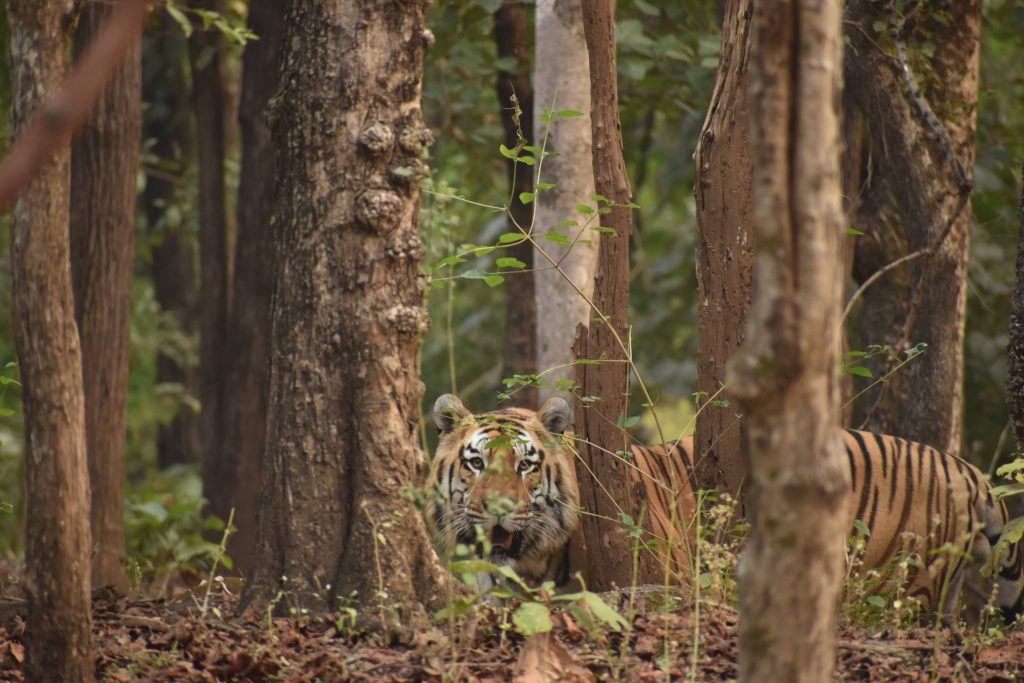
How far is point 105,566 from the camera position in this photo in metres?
7.12

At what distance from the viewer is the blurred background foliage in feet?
26.2

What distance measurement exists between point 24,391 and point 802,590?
2081 mm

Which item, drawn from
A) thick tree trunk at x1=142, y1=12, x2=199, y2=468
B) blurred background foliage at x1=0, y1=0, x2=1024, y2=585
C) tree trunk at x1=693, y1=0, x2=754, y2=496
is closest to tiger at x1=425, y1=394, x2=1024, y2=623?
tree trunk at x1=693, y1=0, x2=754, y2=496

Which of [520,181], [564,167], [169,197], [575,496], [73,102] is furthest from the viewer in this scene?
[169,197]

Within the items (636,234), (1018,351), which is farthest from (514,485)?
(636,234)

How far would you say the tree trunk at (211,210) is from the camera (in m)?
9.52

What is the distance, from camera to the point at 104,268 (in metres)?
7.13

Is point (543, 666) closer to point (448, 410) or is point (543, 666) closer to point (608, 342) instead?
point (608, 342)

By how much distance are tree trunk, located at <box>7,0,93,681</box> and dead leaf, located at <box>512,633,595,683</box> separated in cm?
124

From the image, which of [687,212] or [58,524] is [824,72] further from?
[687,212]

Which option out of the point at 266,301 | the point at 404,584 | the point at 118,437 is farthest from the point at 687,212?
the point at 404,584

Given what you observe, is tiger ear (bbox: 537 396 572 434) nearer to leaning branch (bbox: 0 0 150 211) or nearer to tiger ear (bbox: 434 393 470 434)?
tiger ear (bbox: 434 393 470 434)

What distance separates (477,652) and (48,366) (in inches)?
63.3

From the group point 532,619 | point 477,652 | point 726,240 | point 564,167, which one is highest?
point 564,167
